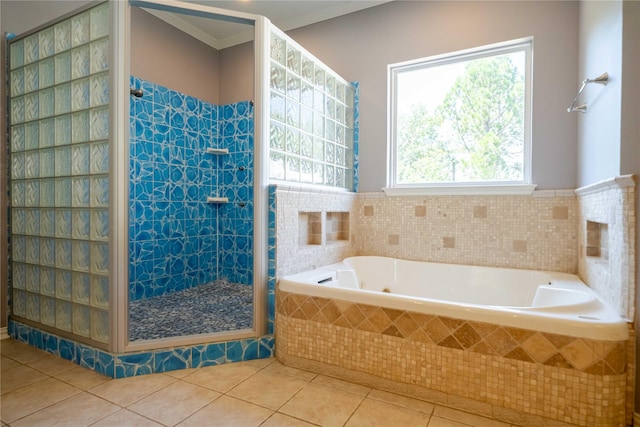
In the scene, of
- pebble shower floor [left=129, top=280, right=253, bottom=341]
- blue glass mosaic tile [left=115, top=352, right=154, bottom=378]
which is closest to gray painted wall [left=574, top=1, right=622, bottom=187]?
pebble shower floor [left=129, top=280, right=253, bottom=341]

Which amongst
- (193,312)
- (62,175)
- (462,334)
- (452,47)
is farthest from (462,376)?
(62,175)

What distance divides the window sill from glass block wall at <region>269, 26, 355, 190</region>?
44 centimetres

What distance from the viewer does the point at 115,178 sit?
173 centimetres

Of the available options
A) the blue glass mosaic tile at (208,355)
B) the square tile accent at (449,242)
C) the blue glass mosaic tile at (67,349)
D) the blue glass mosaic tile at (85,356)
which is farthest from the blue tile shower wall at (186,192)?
the square tile accent at (449,242)

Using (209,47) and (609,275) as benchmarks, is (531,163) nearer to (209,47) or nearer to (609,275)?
(609,275)

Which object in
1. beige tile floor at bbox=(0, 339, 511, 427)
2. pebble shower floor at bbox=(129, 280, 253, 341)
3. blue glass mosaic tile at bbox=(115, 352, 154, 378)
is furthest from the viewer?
pebble shower floor at bbox=(129, 280, 253, 341)

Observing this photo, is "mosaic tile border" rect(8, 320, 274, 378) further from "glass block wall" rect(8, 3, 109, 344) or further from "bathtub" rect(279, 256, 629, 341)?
"bathtub" rect(279, 256, 629, 341)

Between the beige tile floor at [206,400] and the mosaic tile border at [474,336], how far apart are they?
0.29 m

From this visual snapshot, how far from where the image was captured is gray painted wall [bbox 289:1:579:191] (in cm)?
217

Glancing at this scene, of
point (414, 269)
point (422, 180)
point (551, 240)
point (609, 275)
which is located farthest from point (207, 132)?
point (609, 275)

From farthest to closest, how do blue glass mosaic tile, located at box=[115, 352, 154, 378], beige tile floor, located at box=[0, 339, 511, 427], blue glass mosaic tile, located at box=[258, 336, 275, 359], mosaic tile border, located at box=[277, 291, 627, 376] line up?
1. blue glass mosaic tile, located at box=[258, 336, 275, 359]
2. blue glass mosaic tile, located at box=[115, 352, 154, 378]
3. beige tile floor, located at box=[0, 339, 511, 427]
4. mosaic tile border, located at box=[277, 291, 627, 376]

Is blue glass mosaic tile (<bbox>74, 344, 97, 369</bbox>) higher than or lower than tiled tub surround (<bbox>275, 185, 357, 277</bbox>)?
lower

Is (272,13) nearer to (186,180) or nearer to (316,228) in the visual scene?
(186,180)

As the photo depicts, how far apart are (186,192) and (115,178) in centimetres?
151
